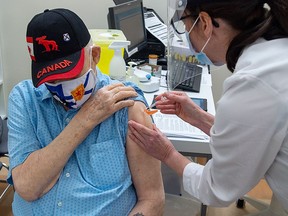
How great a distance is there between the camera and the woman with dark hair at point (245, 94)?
0.85 meters

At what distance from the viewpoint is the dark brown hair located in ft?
3.02

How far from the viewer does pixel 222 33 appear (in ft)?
3.29

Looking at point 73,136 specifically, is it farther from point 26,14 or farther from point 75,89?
point 26,14

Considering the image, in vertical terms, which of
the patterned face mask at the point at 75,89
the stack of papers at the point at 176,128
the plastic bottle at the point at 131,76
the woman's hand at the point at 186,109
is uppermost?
the patterned face mask at the point at 75,89

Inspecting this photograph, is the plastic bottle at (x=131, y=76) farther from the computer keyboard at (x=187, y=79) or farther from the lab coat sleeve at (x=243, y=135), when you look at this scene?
the lab coat sleeve at (x=243, y=135)

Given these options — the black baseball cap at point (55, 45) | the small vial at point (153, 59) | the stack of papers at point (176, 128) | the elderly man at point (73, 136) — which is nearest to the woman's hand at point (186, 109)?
the stack of papers at point (176, 128)

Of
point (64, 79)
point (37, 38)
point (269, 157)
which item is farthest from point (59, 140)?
point (269, 157)

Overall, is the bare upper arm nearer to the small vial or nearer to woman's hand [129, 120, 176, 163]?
woman's hand [129, 120, 176, 163]

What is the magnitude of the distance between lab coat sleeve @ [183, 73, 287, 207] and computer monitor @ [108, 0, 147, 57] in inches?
61.2

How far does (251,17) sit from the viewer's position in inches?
37.5

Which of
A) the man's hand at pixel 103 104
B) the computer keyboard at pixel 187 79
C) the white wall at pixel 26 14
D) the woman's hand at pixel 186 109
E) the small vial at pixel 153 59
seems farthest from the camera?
the white wall at pixel 26 14

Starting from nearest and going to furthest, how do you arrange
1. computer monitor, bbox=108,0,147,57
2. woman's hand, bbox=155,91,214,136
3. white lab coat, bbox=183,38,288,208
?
1. white lab coat, bbox=183,38,288,208
2. woman's hand, bbox=155,91,214,136
3. computer monitor, bbox=108,0,147,57

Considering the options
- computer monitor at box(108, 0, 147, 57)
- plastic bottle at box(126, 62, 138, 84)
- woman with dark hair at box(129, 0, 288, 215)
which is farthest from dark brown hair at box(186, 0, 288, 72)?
computer monitor at box(108, 0, 147, 57)

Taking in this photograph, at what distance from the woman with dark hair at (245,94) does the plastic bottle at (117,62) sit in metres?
0.82
